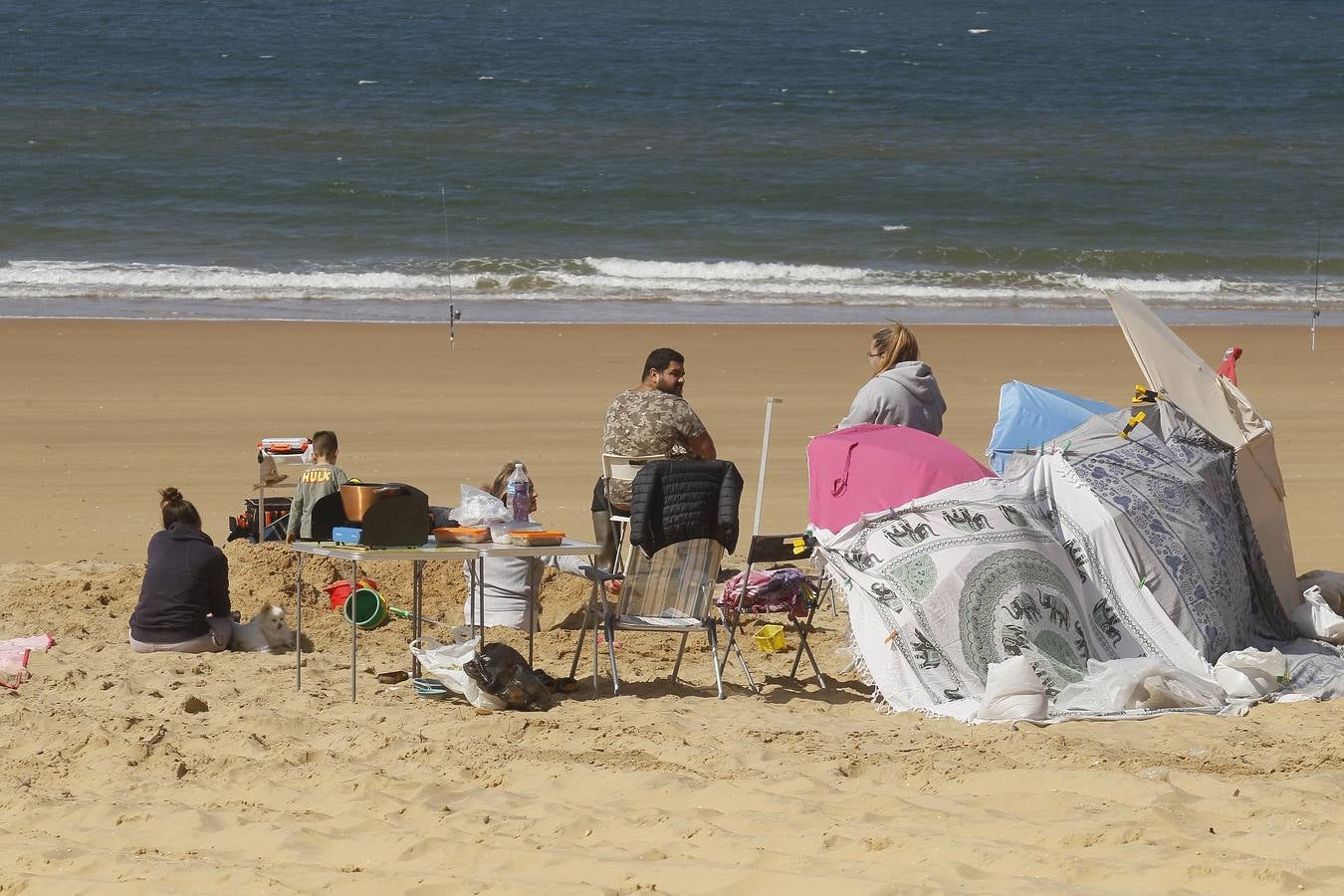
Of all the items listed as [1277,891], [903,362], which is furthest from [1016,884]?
[903,362]

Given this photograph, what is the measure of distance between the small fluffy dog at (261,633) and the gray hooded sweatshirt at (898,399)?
2.50 metres

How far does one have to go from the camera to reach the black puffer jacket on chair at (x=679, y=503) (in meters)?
6.21

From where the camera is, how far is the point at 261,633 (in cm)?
660

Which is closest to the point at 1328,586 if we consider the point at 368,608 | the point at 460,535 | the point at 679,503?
the point at 679,503

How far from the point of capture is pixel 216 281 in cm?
2089

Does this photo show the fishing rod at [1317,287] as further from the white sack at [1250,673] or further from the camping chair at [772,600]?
the white sack at [1250,673]

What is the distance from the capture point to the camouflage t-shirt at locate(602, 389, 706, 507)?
694 centimetres

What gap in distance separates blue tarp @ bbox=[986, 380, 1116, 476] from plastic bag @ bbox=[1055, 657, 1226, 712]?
64.4 inches

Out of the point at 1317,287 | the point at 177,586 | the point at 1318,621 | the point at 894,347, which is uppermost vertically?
the point at 1317,287

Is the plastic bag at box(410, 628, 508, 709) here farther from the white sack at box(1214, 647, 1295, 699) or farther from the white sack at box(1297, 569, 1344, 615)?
the white sack at box(1297, 569, 1344, 615)

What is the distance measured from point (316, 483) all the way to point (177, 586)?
977 millimetres

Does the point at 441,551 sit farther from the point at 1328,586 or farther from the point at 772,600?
the point at 1328,586

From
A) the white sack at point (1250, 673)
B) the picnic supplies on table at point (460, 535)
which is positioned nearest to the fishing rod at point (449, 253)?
the picnic supplies on table at point (460, 535)

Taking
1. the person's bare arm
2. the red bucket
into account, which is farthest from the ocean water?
the person's bare arm
